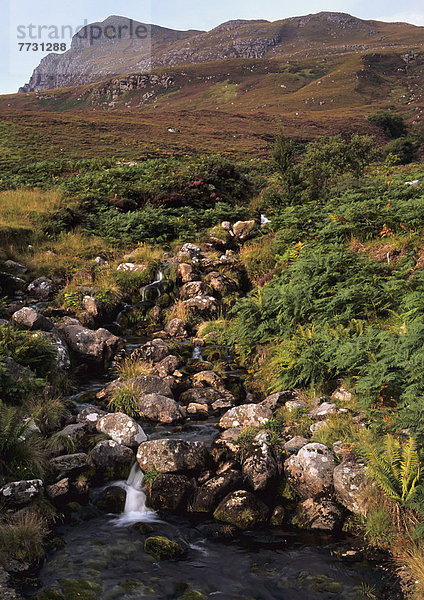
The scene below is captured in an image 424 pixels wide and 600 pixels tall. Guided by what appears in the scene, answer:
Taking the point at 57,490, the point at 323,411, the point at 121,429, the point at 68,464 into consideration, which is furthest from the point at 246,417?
the point at 57,490

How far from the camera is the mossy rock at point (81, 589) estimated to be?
407 centimetres

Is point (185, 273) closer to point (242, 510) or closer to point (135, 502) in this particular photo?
point (135, 502)

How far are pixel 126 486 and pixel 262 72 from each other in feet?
474

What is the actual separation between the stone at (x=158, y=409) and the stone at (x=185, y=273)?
21.3ft

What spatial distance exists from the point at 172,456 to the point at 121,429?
117cm

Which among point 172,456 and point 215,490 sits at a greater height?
point 172,456

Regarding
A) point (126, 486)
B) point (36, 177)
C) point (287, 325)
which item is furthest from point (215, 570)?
point (36, 177)

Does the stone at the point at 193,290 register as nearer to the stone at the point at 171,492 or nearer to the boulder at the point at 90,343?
the boulder at the point at 90,343

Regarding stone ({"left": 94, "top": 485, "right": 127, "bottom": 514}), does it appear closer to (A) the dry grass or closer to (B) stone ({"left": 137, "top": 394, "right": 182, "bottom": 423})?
(B) stone ({"left": 137, "top": 394, "right": 182, "bottom": 423})

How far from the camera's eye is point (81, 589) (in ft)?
13.7

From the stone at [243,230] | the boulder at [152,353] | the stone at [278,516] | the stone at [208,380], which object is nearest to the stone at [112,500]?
the stone at [278,516]

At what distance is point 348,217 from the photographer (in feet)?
40.3

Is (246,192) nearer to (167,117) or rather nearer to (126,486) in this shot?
(126,486)

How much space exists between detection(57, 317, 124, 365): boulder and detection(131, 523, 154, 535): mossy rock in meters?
5.09
